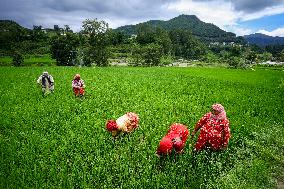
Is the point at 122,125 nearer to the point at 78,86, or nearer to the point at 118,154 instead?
the point at 118,154

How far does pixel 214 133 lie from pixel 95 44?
195ft

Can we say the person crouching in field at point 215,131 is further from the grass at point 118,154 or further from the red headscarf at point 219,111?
the grass at point 118,154

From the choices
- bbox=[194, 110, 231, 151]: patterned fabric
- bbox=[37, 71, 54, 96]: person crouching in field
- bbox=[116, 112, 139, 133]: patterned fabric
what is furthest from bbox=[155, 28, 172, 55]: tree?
bbox=[194, 110, 231, 151]: patterned fabric

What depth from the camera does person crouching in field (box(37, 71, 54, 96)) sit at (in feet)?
47.6

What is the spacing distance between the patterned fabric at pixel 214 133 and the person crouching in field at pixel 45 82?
957 cm

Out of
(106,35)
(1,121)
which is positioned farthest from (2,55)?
(1,121)

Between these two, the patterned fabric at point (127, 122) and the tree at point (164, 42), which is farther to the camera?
the tree at point (164, 42)

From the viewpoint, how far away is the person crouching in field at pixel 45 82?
47.6 ft

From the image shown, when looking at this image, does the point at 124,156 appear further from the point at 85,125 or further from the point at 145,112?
the point at 145,112

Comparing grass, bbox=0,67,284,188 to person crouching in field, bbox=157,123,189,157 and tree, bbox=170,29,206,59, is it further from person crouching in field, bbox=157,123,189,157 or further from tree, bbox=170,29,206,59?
tree, bbox=170,29,206,59

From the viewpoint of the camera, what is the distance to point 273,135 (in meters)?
9.31

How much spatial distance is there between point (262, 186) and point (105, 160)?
10.5 feet

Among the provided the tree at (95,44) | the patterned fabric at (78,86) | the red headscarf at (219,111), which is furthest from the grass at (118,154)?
the tree at (95,44)

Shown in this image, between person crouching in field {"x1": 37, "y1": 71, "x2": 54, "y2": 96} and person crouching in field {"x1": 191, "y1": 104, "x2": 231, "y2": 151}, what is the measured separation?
9.57m
